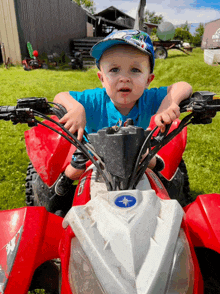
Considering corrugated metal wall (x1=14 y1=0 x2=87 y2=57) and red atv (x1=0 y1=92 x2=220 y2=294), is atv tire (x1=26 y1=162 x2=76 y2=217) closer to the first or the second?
red atv (x1=0 y1=92 x2=220 y2=294)

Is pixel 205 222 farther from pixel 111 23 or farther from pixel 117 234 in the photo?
pixel 111 23

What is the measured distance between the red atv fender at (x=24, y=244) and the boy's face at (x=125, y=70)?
73 centimetres

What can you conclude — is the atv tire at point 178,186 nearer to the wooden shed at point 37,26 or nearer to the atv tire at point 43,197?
the atv tire at point 43,197

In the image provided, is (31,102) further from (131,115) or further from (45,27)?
(45,27)

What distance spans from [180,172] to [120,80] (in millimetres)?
923

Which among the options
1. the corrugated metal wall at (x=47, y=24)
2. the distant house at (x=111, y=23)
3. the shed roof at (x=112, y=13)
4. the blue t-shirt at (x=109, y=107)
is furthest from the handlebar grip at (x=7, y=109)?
the shed roof at (x=112, y=13)

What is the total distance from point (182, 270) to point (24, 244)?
58 centimetres

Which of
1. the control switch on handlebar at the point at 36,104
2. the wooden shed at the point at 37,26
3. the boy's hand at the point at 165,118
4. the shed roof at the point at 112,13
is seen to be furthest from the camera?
the shed roof at the point at 112,13

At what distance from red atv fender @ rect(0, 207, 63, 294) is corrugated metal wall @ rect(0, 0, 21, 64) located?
10849 mm

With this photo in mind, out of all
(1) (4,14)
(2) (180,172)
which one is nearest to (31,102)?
(2) (180,172)

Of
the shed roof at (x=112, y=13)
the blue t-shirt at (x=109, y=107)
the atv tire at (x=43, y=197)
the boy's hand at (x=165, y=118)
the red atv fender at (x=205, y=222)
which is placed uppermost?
the shed roof at (x=112, y=13)

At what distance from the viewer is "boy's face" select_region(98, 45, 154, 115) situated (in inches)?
50.1

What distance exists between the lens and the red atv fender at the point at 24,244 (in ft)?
2.96

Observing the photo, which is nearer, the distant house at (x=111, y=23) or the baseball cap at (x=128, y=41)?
the baseball cap at (x=128, y=41)
